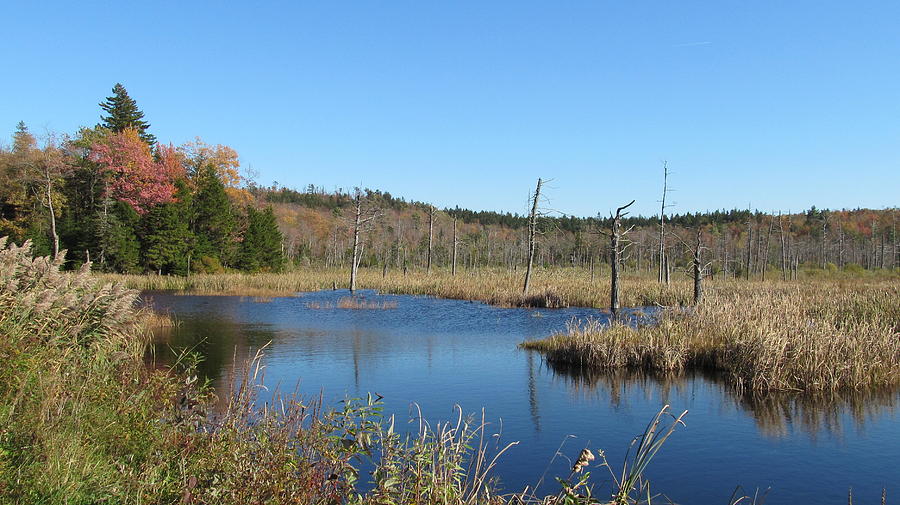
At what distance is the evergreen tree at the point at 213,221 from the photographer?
155ft

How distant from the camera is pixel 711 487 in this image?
706cm

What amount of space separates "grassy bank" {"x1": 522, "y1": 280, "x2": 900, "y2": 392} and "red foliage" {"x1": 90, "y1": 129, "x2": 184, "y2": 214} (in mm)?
36406

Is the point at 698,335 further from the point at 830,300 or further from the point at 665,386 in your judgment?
the point at 830,300

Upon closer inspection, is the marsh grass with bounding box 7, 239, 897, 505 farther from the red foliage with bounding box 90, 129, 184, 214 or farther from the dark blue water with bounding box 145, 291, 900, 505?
the red foliage with bounding box 90, 129, 184, 214

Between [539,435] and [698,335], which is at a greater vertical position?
[698,335]

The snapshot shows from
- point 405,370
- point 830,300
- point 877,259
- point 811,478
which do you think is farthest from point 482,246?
point 811,478

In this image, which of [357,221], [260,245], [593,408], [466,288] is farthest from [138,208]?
[593,408]

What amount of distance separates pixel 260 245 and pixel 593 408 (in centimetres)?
4570

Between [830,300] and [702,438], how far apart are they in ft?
45.5

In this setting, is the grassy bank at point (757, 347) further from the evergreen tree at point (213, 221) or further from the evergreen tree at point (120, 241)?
the evergreen tree at point (213, 221)

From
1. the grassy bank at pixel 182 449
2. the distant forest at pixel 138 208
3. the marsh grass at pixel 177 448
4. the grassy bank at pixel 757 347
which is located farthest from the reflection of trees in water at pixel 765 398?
the distant forest at pixel 138 208

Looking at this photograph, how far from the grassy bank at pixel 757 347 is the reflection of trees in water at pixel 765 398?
307 mm

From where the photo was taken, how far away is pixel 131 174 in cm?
4372

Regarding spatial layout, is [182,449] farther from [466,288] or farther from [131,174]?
[131,174]
